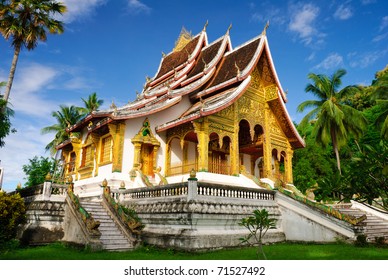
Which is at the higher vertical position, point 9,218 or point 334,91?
point 334,91

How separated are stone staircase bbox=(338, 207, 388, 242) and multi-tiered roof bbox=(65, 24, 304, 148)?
5.10 meters

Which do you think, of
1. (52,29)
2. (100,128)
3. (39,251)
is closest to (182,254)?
(39,251)

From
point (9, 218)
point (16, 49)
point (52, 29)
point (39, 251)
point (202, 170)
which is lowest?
point (39, 251)

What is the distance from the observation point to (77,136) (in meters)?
Result: 17.4

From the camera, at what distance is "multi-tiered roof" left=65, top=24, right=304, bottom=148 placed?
14070mm

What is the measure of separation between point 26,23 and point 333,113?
770 inches

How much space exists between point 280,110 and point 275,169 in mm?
4017

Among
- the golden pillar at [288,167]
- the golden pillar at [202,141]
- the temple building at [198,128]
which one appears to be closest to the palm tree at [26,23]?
the temple building at [198,128]

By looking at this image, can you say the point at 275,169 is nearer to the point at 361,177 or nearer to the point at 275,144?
the point at 275,144

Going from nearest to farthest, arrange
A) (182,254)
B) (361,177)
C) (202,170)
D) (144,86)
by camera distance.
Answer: (361,177) → (182,254) → (202,170) → (144,86)

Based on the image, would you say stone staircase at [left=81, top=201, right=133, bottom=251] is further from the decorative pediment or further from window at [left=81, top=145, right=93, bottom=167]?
window at [left=81, top=145, right=93, bottom=167]

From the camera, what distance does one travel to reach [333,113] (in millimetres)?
21203

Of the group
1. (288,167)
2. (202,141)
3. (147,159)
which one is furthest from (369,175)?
(288,167)

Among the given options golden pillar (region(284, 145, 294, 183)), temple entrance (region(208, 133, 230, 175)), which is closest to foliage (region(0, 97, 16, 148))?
temple entrance (region(208, 133, 230, 175))
